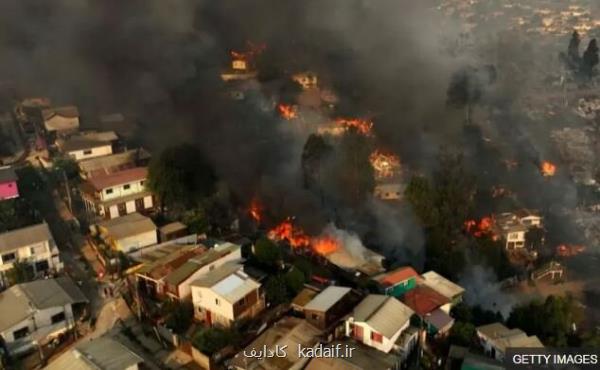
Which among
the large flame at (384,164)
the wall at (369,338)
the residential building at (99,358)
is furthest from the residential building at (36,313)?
the large flame at (384,164)

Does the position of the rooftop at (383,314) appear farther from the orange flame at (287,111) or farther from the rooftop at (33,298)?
the orange flame at (287,111)

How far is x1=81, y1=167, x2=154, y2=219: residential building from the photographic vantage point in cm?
1939

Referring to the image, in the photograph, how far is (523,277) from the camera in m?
20.7

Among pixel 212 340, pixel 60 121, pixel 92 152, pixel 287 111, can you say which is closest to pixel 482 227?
pixel 212 340

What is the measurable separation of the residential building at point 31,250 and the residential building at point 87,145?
6.88m

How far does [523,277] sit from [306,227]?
8.06 meters

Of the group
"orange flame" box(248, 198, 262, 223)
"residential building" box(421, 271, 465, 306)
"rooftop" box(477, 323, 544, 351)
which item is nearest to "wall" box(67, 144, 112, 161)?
"orange flame" box(248, 198, 262, 223)

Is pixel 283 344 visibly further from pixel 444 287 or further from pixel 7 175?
pixel 7 175

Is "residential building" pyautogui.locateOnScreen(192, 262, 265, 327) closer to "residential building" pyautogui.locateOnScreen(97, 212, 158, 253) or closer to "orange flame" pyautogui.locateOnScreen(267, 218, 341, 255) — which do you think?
"residential building" pyautogui.locateOnScreen(97, 212, 158, 253)

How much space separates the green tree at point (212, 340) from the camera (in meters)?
12.7

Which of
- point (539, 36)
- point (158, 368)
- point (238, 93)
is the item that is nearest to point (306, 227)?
point (158, 368)

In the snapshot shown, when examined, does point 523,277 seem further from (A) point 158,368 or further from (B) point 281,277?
(A) point 158,368

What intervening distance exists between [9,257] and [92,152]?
822cm

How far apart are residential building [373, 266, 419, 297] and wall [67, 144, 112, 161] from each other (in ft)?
42.4
